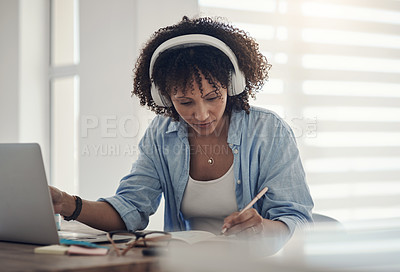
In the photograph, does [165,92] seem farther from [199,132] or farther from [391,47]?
[391,47]

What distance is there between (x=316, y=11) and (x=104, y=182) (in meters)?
1.78

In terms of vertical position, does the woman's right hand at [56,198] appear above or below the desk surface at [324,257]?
below

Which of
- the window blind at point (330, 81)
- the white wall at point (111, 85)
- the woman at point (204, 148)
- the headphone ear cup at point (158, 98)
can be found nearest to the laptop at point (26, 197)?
the woman at point (204, 148)

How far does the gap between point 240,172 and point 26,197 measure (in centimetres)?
75

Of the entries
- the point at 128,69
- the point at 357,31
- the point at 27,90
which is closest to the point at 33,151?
the point at 128,69

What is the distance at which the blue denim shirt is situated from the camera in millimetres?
1526

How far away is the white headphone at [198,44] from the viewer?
1587mm

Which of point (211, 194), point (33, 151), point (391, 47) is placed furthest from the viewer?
point (391, 47)

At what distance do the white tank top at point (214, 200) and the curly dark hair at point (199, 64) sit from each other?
11.3 inches

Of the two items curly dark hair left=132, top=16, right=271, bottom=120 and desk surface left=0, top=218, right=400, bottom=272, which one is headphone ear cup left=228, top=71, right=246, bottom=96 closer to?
curly dark hair left=132, top=16, right=271, bottom=120

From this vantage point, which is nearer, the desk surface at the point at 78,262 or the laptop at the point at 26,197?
the desk surface at the point at 78,262

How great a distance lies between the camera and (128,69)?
3.12 meters

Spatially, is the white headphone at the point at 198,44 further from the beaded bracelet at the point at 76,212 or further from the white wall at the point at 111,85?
the white wall at the point at 111,85

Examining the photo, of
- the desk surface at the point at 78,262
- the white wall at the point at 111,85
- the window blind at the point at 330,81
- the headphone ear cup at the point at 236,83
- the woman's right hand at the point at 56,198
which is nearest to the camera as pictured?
the desk surface at the point at 78,262
